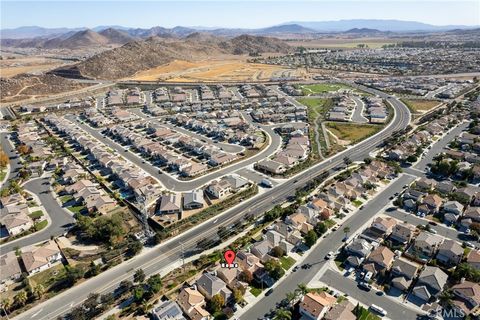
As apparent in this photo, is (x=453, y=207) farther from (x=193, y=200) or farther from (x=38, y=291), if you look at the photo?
(x=38, y=291)

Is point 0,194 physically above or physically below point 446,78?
below

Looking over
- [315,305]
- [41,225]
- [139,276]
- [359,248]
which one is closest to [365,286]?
[359,248]

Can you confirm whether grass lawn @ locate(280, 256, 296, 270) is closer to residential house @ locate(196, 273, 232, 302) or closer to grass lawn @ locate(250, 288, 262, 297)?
grass lawn @ locate(250, 288, 262, 297)

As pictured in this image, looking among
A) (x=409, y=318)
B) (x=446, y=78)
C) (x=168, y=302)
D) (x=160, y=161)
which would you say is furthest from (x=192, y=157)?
(x=446, y=78)

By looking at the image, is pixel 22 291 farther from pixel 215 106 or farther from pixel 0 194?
pixel 215 106

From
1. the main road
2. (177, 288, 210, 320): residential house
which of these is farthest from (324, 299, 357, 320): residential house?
the main road

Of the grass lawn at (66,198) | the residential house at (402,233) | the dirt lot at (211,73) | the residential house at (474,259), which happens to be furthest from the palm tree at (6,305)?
the dirt lot at (211,73)

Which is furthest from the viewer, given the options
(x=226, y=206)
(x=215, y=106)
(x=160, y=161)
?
(x=215, y=106)
